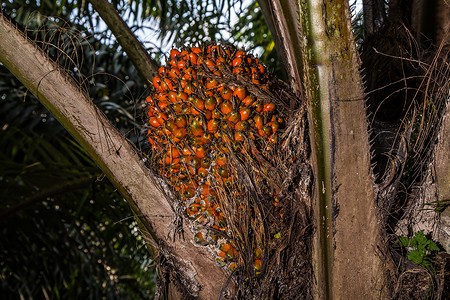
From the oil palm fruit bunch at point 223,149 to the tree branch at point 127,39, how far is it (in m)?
0.35

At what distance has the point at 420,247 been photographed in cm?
84

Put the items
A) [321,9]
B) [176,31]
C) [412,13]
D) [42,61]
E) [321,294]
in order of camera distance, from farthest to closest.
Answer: [176,31]
[412,13]
[42,61]
[321,294]
[321,9]

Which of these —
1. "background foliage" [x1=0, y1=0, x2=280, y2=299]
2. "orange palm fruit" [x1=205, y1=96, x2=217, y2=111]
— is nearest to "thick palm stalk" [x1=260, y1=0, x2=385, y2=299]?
"orange palm fruit" [x1=205, y1=96, x2=217, y2=111]

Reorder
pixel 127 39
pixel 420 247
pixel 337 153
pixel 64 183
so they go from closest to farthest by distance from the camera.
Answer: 1. pixel 337 153
2. pixel 420 247
3. pixel 127 39
4. pixel 64 183

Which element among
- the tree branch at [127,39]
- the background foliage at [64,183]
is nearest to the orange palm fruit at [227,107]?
the tree branch at [127,39]

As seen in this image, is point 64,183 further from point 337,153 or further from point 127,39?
point 337,153

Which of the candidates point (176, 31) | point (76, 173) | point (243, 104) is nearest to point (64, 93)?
point (243, 104)

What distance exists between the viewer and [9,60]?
91 cm

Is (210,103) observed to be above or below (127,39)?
below

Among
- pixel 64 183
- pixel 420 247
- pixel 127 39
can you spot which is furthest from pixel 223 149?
pixel 64 183

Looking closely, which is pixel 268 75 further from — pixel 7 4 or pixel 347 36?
pixel 7 4

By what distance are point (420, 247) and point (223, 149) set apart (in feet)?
1.53

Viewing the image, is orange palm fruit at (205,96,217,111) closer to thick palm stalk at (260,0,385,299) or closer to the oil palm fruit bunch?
the oil palm fruit bunch

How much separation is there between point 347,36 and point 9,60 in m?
0.74
